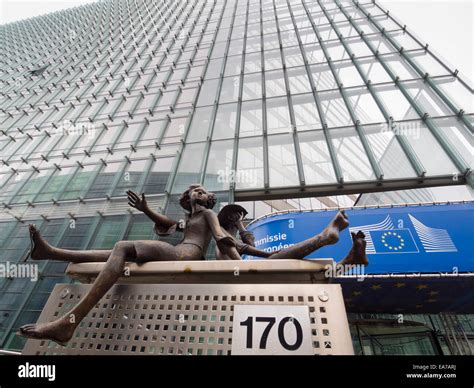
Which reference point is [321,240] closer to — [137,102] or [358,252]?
[358,252]

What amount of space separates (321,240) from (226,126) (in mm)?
11050

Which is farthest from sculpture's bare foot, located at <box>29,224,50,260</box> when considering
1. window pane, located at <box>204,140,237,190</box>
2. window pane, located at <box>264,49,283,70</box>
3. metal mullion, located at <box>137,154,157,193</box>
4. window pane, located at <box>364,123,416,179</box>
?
window pane, located at <box>264,49,283,70</box>

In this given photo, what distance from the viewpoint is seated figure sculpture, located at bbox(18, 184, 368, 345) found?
168cm

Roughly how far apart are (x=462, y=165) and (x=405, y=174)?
5.44 ft

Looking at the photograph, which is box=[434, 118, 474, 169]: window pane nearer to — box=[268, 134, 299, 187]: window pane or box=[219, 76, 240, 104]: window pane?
box=[268, 134, 299, 187]: window pane

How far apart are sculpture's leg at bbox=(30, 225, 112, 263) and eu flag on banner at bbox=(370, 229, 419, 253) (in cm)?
584

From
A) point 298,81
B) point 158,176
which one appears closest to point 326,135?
point 298,81

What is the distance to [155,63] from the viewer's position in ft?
62.6

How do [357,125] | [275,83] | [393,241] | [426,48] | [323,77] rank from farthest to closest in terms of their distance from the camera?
1. [275,83]
2. [323,77]
3. [426,48]
4. [357,125]
5. [393,241]

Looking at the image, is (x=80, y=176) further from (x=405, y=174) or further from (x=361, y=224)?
(x=405, y=174)

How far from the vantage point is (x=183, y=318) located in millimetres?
1796

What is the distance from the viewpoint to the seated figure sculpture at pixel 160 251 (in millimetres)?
1676

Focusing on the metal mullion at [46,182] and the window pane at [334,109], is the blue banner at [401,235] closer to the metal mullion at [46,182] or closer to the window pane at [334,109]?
the window pane at [334,109]
